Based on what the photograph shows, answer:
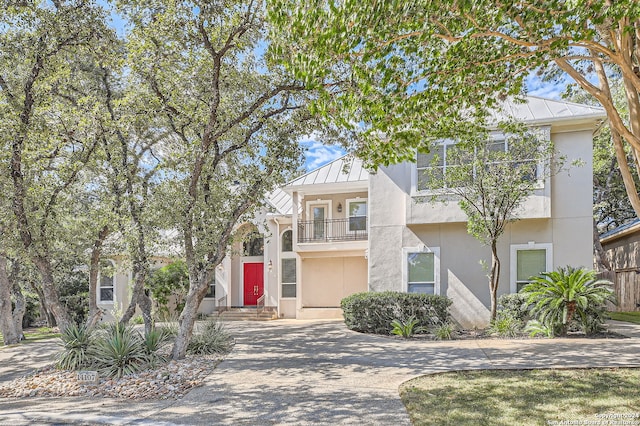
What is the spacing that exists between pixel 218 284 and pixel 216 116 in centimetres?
1256

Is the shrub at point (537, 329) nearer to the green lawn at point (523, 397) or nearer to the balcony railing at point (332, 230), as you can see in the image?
the green lawn at point (523, 397)

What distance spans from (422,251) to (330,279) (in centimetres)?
588

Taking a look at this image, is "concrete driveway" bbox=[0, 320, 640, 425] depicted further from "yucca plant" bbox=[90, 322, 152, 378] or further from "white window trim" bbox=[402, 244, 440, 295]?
"white window trim" bbox=[402, 244, 440, 295]

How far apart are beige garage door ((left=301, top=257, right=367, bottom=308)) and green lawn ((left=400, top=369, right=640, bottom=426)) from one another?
11145 millimetres

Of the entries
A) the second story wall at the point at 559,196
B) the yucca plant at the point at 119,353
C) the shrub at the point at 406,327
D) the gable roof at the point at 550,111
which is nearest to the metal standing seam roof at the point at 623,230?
the second story wall at the point at 559,196

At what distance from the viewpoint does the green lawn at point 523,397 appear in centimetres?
532

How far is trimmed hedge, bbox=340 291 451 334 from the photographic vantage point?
12.3m

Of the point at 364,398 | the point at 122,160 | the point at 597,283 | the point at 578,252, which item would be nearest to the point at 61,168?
the point at 122,160

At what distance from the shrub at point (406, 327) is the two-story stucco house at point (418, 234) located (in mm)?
1995

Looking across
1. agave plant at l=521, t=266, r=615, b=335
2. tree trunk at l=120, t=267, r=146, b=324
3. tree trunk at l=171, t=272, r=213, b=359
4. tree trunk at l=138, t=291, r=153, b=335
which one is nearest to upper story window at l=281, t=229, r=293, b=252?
tree trunk at l=138, t=291, r=153, b=335

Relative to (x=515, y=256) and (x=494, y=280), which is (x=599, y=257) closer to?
(x=515, y=256)

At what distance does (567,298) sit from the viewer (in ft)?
33.6

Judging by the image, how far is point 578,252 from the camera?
1258 centimetres

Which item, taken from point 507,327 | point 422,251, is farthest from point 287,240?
point 507,327
